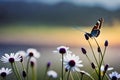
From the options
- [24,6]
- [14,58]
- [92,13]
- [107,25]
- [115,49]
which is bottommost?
[14,58]

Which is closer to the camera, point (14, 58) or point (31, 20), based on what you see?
point (14, 58)

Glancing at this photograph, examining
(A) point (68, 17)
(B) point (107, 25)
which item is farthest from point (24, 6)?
(B) point (107, 25)

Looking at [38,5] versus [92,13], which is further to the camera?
[38,5]

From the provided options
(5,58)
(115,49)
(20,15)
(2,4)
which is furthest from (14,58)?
(20,15)

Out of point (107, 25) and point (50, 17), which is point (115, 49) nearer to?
point (107, 25)

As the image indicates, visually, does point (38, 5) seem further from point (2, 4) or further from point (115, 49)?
point (115, 49)

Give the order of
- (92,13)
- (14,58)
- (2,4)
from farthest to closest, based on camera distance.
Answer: (2,4) → (92,13) → (14,58)

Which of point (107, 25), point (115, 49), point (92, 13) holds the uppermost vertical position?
point (92, 13)

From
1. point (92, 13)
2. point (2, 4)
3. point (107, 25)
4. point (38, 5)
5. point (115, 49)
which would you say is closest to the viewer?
point (115, 49)

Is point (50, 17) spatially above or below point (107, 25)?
above
